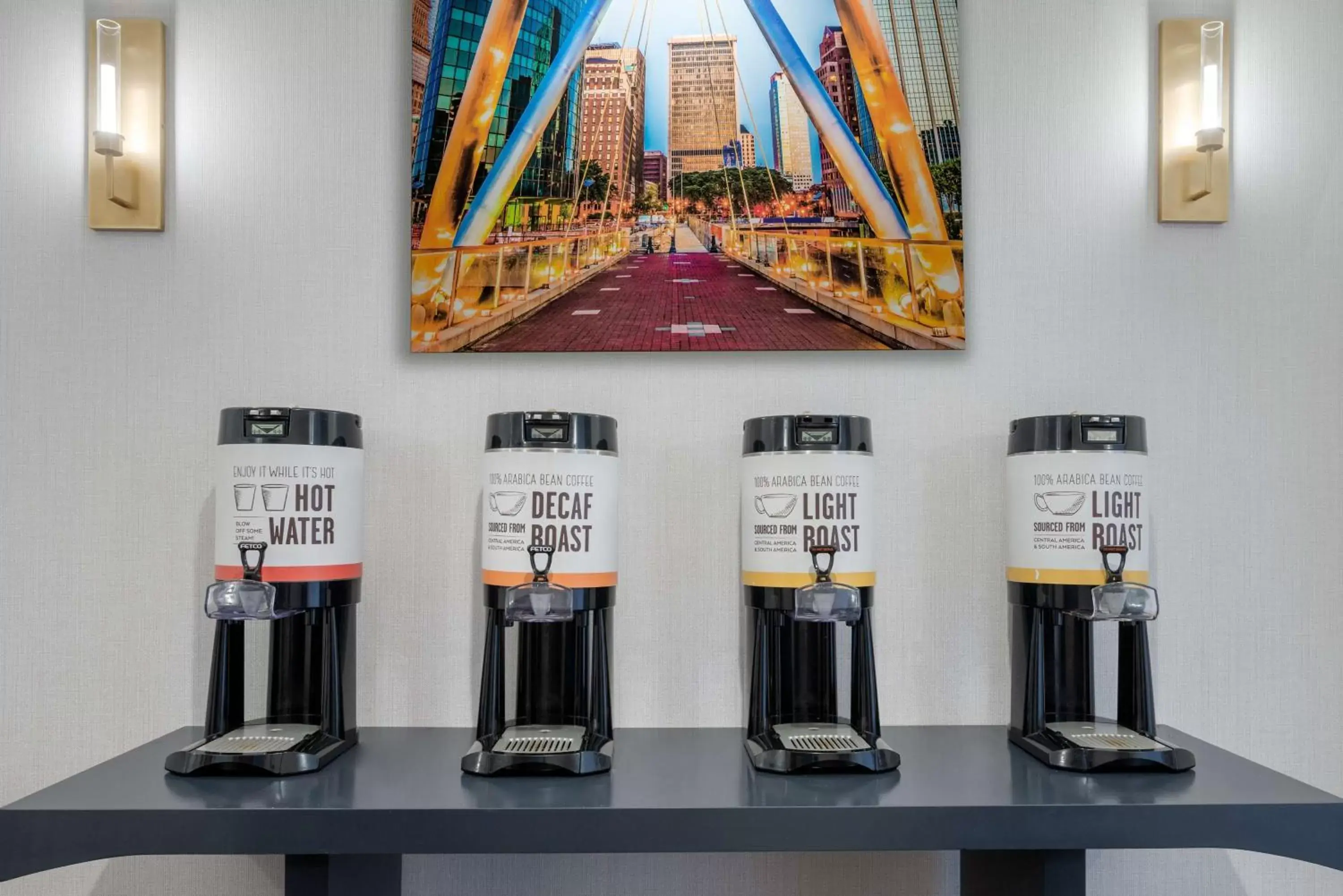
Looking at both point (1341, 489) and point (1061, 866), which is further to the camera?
point (1341, 489)

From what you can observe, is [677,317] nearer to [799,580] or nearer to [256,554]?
[799,580]

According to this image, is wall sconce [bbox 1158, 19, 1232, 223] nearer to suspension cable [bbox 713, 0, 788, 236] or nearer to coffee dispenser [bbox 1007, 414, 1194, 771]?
coffee dispenser [bbox 1007, 414, 1194, 771]

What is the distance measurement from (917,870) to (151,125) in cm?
181

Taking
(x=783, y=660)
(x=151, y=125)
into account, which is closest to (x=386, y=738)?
(x=783, y=660)

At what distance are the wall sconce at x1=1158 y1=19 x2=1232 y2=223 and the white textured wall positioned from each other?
33 mm

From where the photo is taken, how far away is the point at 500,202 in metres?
1.46

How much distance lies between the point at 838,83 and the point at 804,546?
824 millimetres

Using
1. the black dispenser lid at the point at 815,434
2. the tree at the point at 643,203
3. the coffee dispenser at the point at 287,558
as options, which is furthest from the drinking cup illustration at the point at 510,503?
the tree at the point at 643,203

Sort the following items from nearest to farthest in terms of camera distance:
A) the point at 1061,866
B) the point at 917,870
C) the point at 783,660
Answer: the point at 1061,866, the point at 783,660, the point at 917,870

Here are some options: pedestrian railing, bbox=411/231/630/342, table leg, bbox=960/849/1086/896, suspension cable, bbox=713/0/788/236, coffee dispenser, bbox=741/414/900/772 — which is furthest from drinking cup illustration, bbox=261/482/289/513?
table leg, bbox=960/849/1086/896

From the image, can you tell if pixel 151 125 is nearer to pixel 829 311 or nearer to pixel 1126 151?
pixel 829 311

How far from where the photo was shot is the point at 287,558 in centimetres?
117

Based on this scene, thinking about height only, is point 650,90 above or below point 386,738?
above

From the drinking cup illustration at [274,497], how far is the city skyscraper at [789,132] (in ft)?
3.11
